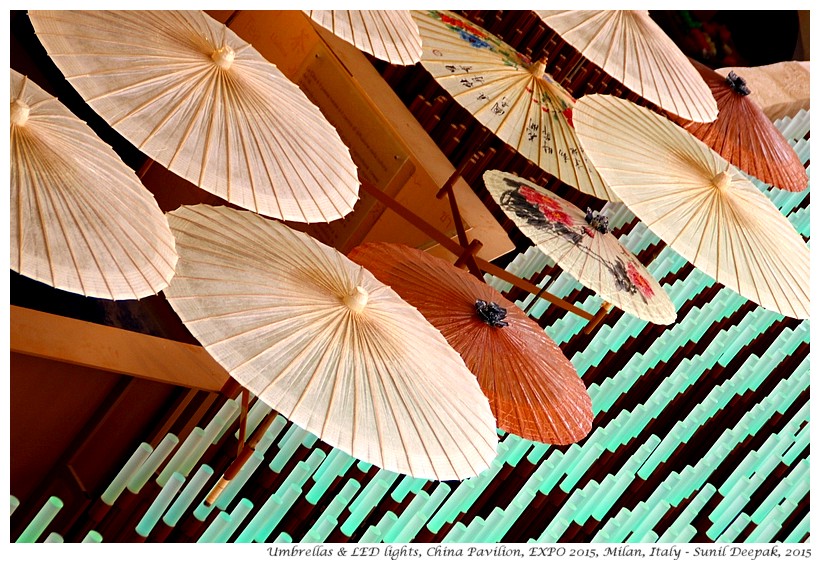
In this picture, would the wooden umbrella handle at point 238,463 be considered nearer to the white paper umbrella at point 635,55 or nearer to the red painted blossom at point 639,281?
the red painted blossom at point 639,281

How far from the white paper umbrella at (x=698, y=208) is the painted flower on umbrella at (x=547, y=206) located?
0.67ft

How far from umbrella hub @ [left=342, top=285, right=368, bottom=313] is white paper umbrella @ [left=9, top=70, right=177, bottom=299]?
306mm

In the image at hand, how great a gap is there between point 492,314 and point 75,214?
0.89m

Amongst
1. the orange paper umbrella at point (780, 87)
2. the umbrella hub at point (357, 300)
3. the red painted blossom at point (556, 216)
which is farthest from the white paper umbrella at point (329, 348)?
the orange paper umbrella at point (780, 87)

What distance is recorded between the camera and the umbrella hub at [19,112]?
4.47 feet

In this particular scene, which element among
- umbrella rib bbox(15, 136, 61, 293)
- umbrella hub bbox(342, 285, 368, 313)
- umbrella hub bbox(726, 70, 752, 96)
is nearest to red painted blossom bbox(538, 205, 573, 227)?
umbrella hub bbox(342, 285, 368, 313)

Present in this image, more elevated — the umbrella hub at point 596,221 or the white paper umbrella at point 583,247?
the umbrella hub at point 596,221

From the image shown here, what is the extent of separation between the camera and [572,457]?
196 cm

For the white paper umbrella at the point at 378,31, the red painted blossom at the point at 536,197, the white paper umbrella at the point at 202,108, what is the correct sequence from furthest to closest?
the red painted blossom at the point at 536,197
the white paper umbrella at the point at 378,31
the white paper umbrella at the point at 202,108

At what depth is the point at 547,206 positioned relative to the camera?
2301 mm

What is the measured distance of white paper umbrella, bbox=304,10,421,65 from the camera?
1828 mm
